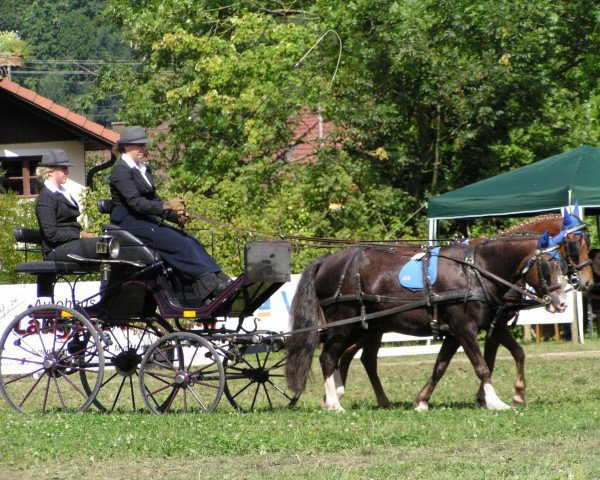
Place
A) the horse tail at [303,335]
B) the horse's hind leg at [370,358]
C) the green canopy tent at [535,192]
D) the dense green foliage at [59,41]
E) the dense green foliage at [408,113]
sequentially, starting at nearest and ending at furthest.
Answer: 1. the horse tail at [303,335]
2. the horse's hind leg at [370,358]
3. the green canopy tent at [535,192]
4. the dense green foliage at [408,113]
5. the dense green foliage at [59,41]

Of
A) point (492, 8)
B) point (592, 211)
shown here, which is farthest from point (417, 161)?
point (592, 211)

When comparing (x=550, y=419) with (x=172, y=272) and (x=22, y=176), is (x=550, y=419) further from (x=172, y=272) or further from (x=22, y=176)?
(x=22, y=176)

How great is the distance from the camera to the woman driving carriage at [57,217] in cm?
1040

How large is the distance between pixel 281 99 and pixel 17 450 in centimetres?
1542

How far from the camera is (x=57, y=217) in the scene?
10.5 metres

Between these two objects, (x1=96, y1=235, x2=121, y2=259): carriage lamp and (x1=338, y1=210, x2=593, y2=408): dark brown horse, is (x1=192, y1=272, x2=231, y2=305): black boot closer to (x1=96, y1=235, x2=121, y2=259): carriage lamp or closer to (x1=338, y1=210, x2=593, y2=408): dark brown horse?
(x1=96, y1=235, x2=121, y2=259): carriage lamp

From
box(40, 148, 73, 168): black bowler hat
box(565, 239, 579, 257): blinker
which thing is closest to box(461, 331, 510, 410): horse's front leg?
box(565, 239, 579, 257): blinker

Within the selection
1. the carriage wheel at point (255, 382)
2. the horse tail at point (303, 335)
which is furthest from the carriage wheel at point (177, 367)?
the horse tail at point (303, 335)

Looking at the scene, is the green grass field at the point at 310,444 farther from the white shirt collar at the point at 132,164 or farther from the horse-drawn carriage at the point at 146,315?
the white shirt collar at the point at 132,164

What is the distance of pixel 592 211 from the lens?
1714 centimetres

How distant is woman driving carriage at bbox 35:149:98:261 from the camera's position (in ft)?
34.1

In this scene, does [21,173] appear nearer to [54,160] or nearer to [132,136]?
[54,160]

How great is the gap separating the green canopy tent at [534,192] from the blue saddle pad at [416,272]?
18.2 ft

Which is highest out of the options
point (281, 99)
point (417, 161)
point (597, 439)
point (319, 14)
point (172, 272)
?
point (319, 14)
